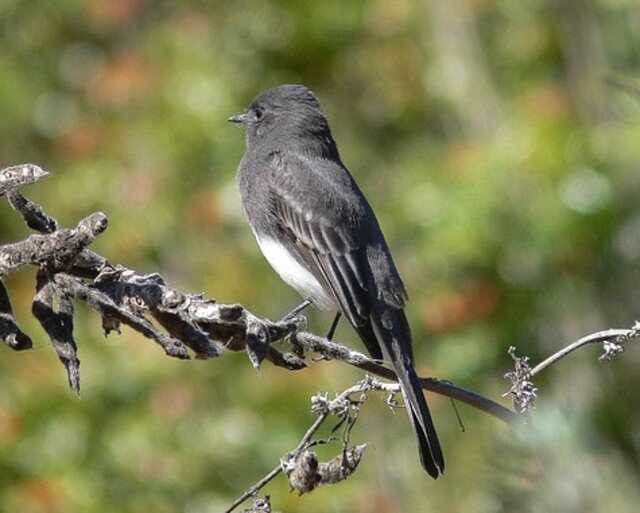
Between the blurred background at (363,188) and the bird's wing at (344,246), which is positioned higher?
the blurred background at (363,188)

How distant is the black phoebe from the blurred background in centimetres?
66

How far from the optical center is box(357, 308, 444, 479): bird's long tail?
→ 2900 millimetres

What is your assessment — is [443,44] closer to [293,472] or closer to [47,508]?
[47,508]

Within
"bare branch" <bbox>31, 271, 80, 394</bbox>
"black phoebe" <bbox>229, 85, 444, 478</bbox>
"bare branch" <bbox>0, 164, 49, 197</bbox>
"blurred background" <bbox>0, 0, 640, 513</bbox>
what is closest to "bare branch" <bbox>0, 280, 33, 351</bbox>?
"bare branch" <bbox>31, 271, 80, 394</bbox>

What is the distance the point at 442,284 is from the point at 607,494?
2.85m

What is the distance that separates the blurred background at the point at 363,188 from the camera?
5570 mm

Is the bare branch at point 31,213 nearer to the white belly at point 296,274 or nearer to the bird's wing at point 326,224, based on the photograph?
the bird's wing at point 326,224

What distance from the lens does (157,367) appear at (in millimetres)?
5805

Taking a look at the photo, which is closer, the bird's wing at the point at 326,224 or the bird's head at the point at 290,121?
the bird's wing at the point at 326,224

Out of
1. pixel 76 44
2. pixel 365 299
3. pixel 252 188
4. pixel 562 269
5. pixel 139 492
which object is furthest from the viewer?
pixel 76 44

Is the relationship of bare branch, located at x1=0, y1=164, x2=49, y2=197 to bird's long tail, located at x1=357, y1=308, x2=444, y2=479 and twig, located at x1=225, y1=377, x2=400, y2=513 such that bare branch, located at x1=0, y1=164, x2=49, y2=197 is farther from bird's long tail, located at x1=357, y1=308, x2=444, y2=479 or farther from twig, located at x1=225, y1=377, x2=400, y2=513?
bird's long tail, located at x1=357, y1=308, x2=444, y2=479

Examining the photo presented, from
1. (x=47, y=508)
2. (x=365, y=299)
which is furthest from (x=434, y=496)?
(x=365, y=299)

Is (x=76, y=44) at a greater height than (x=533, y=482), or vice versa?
(x=76, y=44)

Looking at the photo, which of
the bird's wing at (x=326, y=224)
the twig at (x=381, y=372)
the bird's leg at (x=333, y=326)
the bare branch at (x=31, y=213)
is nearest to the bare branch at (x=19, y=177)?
the bare branch at (x=31, y=213)
